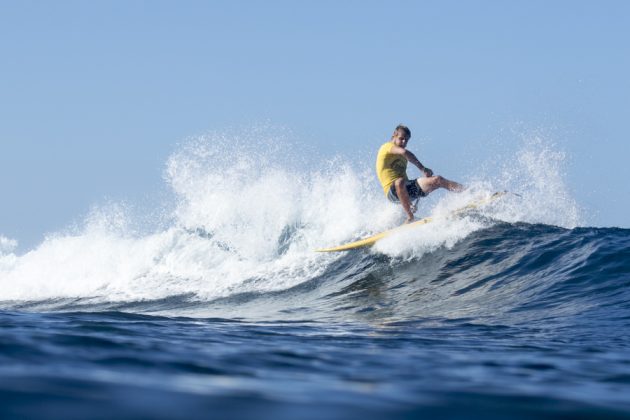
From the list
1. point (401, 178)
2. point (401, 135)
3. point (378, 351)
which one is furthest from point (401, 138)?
point (378, 351)

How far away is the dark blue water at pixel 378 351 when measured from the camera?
2463 millimetres

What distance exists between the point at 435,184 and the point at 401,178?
1.85ft

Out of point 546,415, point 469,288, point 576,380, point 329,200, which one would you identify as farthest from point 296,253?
point 546,415

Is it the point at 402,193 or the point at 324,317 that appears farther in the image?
the point at 402,193

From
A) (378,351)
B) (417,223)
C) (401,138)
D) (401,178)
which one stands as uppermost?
(401,138)

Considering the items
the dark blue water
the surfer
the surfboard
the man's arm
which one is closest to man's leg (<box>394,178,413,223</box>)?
the surfer

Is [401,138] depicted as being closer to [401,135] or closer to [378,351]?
[401,135]

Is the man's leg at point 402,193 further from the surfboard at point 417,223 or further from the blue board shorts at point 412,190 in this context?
the surfboard at point 417,223

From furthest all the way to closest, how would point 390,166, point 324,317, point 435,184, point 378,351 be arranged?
point 390,166, point 435,184, point 324,317, point 378,351

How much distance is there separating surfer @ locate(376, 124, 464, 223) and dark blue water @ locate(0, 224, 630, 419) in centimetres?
142

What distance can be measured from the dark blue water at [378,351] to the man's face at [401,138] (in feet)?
6.83

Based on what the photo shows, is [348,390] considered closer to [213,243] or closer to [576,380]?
[576,380]

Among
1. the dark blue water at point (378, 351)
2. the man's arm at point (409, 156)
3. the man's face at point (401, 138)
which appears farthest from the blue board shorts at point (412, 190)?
the dark blue water at point (378, 351)

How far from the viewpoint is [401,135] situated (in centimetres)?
1159
